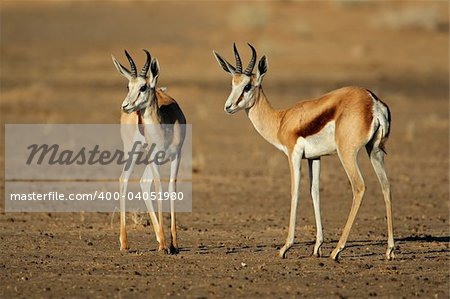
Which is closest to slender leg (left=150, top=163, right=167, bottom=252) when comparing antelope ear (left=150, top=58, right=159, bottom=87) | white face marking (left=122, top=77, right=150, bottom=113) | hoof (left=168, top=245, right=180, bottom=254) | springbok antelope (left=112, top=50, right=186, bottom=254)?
springbok antelope (left=112, top=50, right=186, bottom=254)

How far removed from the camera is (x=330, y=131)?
10578 mm

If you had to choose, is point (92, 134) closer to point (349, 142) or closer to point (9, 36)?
point (349, 142)

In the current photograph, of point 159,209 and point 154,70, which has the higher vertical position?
point 154,70

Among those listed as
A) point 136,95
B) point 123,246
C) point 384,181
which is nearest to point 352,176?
point 384,181

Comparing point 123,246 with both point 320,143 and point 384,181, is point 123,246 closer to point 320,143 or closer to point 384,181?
point 320,143

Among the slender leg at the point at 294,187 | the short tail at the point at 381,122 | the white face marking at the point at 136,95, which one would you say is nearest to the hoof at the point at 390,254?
the slender leg at the point at 294,187

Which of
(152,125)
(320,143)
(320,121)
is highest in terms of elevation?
(152,125)

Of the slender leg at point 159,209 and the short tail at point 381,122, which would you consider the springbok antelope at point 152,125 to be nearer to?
the slender leg at point 159,209

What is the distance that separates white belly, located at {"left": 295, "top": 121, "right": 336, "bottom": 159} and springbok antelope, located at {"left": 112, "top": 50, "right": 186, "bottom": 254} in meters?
1.60

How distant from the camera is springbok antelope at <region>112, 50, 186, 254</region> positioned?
11.1 meters

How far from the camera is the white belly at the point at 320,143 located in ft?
34.7

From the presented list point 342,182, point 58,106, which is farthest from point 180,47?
point 342,182

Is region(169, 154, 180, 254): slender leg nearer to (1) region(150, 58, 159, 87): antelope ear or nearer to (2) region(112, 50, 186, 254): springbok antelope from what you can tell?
(2) region(112, 50, 186, 254): springbok antelope

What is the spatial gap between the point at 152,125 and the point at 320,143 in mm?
2022
